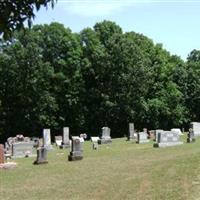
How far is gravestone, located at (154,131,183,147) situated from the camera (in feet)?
87.3

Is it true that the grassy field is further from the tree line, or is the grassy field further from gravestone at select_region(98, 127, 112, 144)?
the tree line

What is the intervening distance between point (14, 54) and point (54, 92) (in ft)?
20.8

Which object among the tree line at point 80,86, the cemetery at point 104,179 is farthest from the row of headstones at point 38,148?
the tree line at point 80,86

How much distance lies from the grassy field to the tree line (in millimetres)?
35240

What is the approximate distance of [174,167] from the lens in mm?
15805

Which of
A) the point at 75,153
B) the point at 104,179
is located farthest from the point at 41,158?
the point at 104,179

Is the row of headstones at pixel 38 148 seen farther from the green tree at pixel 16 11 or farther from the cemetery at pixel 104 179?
the green tree at pixel 16 11

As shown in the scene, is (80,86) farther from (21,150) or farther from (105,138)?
(21,150)

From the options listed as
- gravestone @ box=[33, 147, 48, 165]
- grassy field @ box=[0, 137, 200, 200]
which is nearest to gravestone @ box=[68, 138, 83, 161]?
gravestone @ box=[33, 147, 48, 165]

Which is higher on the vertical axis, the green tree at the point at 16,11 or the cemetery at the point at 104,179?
the green tree at the point at 16,11

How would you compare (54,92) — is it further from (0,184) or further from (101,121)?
(0,184)

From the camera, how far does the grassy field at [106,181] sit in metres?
12.4

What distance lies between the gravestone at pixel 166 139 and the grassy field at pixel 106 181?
670cm

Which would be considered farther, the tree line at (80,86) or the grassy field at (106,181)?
the tree line at (80,86)
